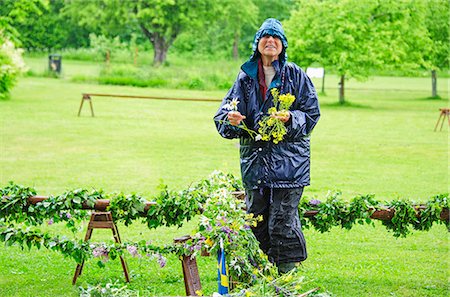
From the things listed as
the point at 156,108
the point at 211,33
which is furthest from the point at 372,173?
the point at 211,33

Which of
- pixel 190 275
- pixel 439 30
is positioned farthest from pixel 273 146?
pixel 439 30

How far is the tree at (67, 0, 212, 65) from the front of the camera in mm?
52713

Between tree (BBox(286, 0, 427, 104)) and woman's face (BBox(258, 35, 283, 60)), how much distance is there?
82.7ft

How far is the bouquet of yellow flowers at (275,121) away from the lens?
6254 mm

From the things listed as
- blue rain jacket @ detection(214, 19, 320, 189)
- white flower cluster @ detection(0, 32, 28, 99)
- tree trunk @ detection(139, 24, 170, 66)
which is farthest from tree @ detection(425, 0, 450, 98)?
blue rain jacket @ detection(214, 19, 320, 189)

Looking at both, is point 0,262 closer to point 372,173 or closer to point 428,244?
point 428,244

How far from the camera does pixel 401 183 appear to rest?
14.4 metres

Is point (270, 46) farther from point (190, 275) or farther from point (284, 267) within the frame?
point (190, 275)

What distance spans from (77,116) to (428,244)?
16.5 metres

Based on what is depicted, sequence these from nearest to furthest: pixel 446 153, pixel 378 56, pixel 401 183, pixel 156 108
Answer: pixel 401 183
pixel 446 153
pixel 156 108
pixel 378 56

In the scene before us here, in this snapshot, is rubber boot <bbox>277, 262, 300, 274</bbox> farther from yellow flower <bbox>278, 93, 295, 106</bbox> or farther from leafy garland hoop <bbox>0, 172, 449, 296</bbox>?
yellow flower <bbox>278, 93, 295, 106</bbox>

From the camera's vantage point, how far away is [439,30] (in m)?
38.8

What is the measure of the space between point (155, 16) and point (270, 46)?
1837 inches

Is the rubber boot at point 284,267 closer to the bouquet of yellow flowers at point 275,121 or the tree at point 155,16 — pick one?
the bouquet of yellow flowers at point 275,121
